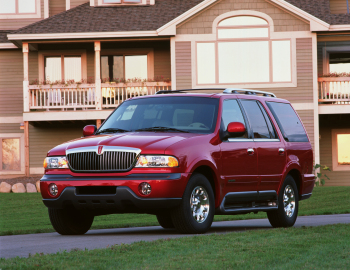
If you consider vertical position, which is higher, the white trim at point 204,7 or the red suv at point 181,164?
the white trim at point 204,7

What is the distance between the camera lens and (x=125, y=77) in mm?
27781

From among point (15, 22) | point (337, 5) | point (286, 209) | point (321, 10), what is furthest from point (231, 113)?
point (15, 22)

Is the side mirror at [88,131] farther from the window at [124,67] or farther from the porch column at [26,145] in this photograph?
the window at [124,67]

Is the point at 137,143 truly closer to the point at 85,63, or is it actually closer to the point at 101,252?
the point at 101,252

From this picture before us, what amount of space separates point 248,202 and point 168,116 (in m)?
1.86

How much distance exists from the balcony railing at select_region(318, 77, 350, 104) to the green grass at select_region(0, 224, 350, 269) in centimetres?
1797

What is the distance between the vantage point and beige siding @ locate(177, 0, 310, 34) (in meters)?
24.7

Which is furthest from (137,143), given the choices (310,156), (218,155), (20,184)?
(20,184)

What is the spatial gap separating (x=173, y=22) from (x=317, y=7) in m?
6.28

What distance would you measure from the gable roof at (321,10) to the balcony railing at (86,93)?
6.33m

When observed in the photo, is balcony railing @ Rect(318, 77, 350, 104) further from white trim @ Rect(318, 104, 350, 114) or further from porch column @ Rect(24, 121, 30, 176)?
porch column @ Rect(24, 121, 30, 176)

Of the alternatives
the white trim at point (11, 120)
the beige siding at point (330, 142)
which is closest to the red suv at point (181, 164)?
the beige siding at point (330, 142)

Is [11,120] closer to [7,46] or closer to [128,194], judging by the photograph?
[7,46]

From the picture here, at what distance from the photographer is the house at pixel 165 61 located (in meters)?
24.8
